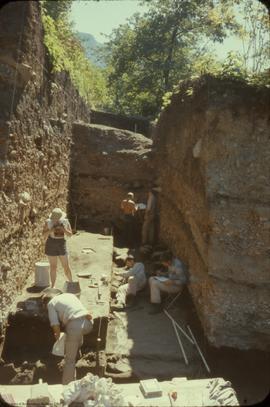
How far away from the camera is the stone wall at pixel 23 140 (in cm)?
527

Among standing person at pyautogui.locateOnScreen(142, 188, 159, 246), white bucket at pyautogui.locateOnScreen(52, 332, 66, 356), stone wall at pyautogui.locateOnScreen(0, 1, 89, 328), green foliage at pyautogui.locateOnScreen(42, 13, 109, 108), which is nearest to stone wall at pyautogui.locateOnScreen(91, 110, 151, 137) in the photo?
green foliage at pyautogui.locateOnScreen(42, 13, 109, 108)

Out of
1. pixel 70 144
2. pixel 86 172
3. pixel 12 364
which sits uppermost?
pixel 70 144

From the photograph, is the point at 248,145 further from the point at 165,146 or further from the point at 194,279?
the point at 165,146

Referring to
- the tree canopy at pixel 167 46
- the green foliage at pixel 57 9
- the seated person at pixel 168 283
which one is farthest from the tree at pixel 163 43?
the seated person at pixel 168 283

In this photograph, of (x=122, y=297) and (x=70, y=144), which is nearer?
(x=122, y=297)

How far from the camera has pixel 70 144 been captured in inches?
419

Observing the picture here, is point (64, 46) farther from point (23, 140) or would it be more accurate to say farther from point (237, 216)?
A: point (237, 216)

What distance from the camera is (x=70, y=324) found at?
5.13 metres

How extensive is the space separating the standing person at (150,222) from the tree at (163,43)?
2.70 meters

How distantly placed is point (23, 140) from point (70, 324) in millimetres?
2826

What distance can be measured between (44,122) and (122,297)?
3567 mm

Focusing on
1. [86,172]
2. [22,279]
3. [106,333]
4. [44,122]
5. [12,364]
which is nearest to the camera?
[12,364]

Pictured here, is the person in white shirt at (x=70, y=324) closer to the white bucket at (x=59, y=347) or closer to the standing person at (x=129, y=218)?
the white bucket at (x=59, y=347)

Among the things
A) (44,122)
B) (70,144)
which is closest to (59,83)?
(44,122)
